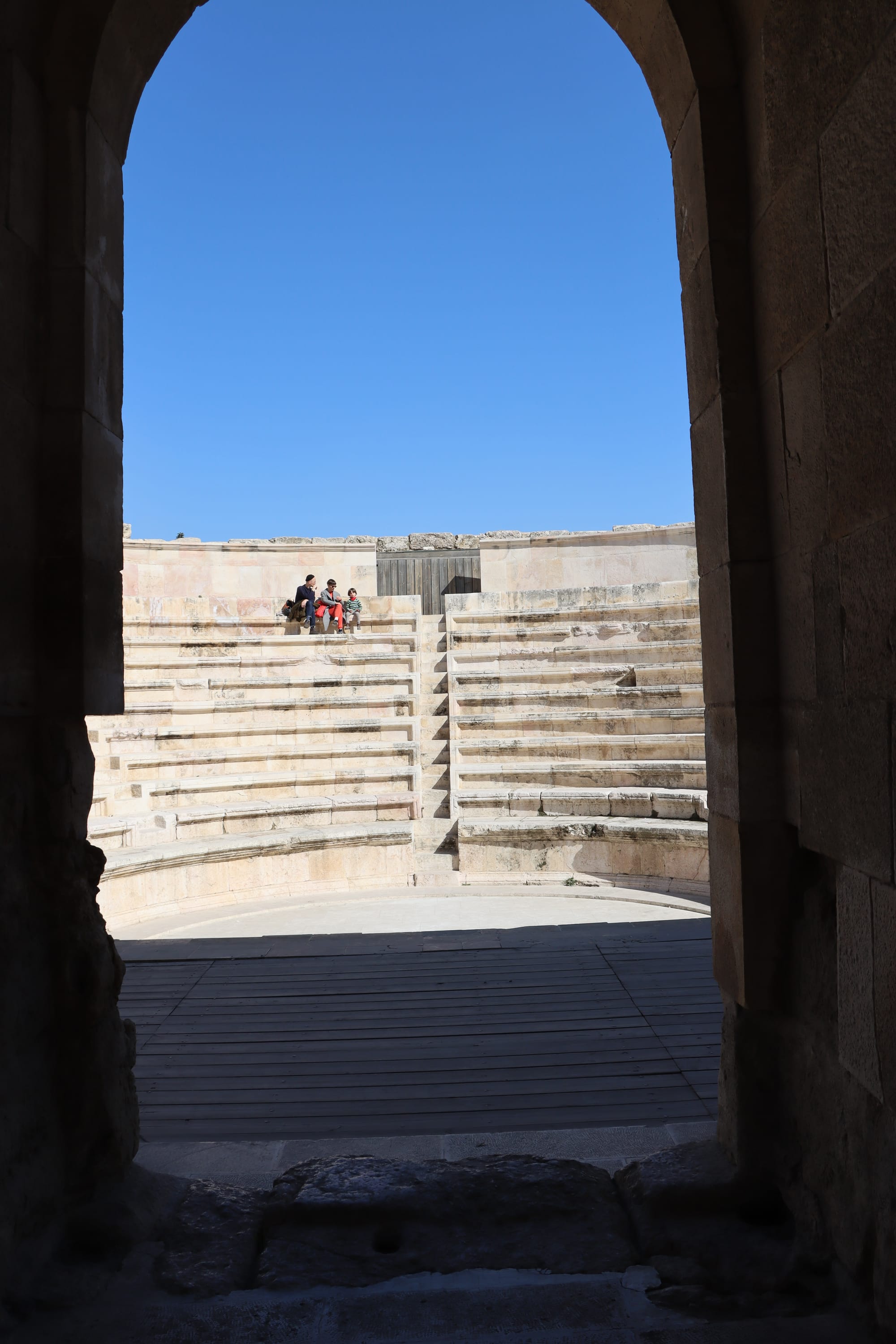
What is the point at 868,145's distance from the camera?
1.88 m

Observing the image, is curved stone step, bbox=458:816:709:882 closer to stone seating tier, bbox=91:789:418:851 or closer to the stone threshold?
stone seating tier, bbox=91:789:418:851

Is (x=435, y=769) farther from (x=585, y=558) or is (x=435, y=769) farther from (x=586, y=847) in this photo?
(x=585, y=558)

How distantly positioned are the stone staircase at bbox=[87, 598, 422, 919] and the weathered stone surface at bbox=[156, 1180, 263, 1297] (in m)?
5.49

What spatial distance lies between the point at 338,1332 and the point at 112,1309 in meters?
0.55

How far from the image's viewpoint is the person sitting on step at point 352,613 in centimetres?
1442

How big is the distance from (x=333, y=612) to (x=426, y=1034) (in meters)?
10.4

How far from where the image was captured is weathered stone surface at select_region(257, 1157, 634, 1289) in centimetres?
238

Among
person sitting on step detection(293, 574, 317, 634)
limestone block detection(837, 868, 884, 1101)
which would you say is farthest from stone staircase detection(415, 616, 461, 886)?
limestone block detection(837, 868, 884, 1101)

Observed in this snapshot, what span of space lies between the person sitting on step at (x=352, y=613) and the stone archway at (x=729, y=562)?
11.5m

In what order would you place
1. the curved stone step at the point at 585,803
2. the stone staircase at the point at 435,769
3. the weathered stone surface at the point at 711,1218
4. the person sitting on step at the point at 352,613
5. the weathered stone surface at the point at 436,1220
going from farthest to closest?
the person sitting on step at the point at 352,613
the stone staircase at the point at 435,769
the curved stone step at the point at 585,803
the weathered stone surface at the point at 436,1220
the weathered stone surface at the point at 711,1218

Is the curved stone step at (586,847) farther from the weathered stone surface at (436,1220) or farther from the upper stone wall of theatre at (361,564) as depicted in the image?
the upper stone wall of theatre at (361,564)

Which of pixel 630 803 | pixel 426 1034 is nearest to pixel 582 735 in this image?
pixel 630 803

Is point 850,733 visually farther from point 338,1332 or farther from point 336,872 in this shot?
point 336,872

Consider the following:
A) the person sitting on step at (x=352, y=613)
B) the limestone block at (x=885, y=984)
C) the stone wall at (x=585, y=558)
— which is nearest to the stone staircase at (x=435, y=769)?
the person sitting on step at (x=352, y=613)
